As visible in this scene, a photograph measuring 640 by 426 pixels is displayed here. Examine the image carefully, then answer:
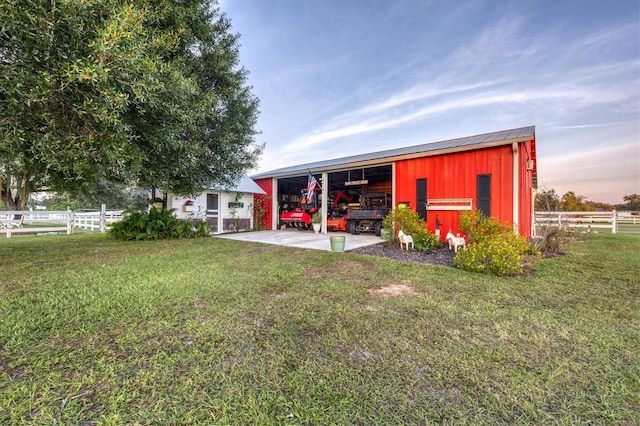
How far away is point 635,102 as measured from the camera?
23.6 feet

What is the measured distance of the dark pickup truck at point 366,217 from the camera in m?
10.0

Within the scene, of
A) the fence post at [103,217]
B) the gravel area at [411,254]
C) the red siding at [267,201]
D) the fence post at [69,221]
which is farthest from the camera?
the red siding at [267,201]

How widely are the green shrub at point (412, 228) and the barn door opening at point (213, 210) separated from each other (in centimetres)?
756

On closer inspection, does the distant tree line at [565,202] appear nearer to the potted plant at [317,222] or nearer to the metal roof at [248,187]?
the potted plant at [317,222]

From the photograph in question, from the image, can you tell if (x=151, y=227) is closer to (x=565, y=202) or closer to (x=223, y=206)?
(x=223, y=206)

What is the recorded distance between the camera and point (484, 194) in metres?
6.84

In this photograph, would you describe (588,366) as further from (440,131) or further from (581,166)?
(581,166)

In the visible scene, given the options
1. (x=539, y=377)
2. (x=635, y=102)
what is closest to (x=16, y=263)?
(x=539, y=377)

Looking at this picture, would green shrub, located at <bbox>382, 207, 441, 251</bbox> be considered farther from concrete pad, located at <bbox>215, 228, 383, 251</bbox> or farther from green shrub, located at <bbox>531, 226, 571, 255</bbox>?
green shrub, located at <bbox>531, 226, 571, 255</bbox>

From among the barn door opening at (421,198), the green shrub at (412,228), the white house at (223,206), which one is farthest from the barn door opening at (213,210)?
the barn door opening at (421,198)

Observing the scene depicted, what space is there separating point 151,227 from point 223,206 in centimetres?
333

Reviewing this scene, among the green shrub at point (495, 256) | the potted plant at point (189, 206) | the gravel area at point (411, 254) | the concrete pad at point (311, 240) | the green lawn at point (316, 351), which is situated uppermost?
the potted plant at point (189, 206)

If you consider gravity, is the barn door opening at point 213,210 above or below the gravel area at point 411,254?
above

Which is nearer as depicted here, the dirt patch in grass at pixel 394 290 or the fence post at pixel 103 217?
the dirt patch in grass at pixel 394 290
